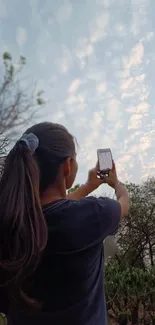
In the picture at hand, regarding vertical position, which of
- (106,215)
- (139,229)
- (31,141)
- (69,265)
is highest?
(139,229)

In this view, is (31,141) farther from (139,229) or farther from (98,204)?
(139,229)

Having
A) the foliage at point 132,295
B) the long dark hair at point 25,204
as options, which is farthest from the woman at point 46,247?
the foliage at point 132,295

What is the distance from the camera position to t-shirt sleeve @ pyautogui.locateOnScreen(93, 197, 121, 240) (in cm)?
79

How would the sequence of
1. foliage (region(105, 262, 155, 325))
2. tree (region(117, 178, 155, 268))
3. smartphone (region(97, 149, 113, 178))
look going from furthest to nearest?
tree (region(117, 178, 155, 268)) → foliage (region(105, 262, 155, 325)) → smartphone (region(97, 149, 113, 178))

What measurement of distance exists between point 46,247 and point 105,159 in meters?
0.33

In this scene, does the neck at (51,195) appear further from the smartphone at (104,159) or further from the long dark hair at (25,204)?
the smartphone at (104,159)

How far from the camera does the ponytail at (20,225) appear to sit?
74cm

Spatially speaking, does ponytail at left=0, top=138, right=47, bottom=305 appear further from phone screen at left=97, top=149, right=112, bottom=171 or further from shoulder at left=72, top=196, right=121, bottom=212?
phone screen at left=97, top=149, right=112, bottom=171

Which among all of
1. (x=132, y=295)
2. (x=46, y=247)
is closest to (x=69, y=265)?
(x=46, y=247)

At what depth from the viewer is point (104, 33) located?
4.32 m

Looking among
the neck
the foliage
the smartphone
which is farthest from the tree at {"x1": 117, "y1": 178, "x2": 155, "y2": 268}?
the neck

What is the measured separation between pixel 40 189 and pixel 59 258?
6.9 inches

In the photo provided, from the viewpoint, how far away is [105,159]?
98cm

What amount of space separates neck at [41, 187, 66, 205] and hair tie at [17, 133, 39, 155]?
A: 0.11 m
